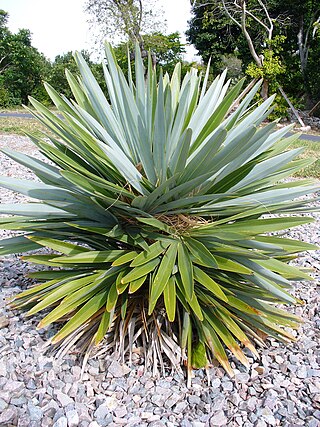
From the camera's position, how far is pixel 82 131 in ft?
5.67

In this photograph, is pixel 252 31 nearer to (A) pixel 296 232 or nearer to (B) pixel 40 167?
(A) pixel 296 232

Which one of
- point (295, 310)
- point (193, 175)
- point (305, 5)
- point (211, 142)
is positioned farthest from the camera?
point (305, 5)

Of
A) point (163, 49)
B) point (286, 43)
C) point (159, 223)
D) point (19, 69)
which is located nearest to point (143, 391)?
point (159, 223)

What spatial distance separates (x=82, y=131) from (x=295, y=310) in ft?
4.90

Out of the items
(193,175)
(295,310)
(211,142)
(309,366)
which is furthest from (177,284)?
(295,310)

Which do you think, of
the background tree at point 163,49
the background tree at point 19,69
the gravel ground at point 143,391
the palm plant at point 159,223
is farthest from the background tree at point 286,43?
the gravel ground at point 143,391

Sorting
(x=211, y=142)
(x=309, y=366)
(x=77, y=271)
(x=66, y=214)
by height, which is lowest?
(x=309, y=366)

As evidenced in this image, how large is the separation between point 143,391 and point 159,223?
2.24ft

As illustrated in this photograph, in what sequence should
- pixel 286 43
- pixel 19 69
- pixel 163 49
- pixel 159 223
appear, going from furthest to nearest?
1. pixel 19 69
2. pixel 163 49
3. pixel 286 43
4. pixel 159 223

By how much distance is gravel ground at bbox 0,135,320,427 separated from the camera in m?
1.51

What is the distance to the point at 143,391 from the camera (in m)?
1.66

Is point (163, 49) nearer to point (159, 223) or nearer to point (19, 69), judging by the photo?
point (19, 69)

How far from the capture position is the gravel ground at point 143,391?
1508 millimetres

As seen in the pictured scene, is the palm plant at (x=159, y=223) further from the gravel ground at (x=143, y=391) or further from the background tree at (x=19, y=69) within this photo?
the background tree at (x=19, y=69)
